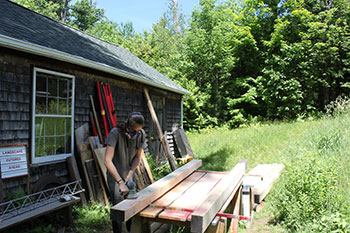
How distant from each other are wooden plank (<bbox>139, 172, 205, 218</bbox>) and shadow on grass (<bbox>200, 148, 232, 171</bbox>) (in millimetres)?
4580

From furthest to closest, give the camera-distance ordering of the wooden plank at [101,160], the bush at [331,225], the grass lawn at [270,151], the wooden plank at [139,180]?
1. the wooden plank at [139,180]
2. the wooden plank at [101,160]
3. the grass lawn at [270,151]
4. the bush at [331,225]

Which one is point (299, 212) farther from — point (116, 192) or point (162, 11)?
point (162, 11)

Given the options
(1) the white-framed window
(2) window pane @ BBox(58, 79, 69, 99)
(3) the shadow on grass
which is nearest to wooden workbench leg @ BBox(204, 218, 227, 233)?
(1) the white-framed window

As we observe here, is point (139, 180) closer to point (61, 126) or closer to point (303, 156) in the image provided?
point (61, 126)

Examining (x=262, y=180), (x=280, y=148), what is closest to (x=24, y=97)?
(x=262, y=180)

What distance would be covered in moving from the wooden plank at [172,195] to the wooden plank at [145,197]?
49mm

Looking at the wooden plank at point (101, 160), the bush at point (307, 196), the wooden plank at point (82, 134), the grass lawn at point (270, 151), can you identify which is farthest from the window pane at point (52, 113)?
the bush at point (307, 196)

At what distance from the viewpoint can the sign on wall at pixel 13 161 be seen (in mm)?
4152

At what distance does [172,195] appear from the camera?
3.09 m

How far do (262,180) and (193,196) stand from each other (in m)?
3.50

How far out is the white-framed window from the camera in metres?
4.86

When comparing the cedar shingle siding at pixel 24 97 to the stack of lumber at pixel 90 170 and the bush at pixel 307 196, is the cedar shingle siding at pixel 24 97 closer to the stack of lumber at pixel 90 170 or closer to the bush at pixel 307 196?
the stack of lumber at pixel 90 170

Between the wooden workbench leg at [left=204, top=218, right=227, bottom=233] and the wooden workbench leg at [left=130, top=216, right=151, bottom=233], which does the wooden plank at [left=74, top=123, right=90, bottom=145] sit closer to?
the wooden workbench leg at [left=130, top=216, right=151, bottom=233]

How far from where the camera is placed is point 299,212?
4043mm
